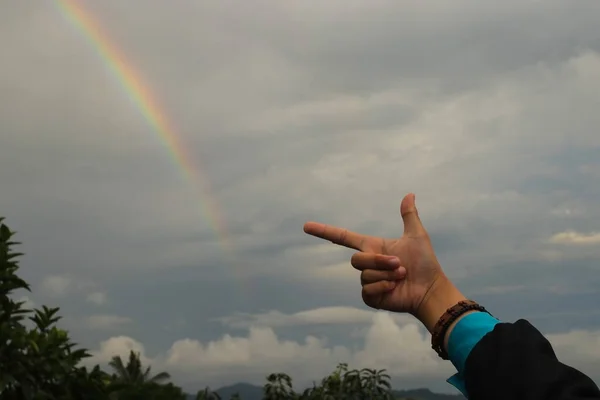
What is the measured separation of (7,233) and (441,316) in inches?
197

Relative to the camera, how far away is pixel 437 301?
237 centimetres

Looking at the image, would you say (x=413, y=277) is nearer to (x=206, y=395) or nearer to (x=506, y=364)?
(x=506, y=364)

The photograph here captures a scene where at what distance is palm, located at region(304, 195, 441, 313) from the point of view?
8.02 feet

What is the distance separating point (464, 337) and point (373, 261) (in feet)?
1.49

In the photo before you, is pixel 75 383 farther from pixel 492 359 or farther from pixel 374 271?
pixel 492 359

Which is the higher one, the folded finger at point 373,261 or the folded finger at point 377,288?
the folded finger at point 373,261

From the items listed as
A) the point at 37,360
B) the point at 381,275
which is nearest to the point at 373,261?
the point at 381,275

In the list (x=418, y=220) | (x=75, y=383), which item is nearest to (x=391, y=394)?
(x=75, y=383)

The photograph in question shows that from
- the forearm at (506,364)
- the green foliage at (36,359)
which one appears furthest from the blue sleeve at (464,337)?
the green foliage at (36,359)

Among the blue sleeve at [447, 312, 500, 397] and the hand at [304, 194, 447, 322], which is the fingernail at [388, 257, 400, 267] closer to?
the hand at [304, 194, 447, 322]

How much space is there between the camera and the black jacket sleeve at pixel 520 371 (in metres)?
1.76

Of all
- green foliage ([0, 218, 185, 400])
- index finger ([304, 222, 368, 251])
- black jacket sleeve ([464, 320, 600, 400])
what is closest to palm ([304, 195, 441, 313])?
index finger ([304, 222, 368, 251])

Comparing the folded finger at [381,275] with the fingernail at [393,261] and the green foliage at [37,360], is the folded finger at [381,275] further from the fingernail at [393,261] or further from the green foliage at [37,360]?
the green foliage at [37,360]

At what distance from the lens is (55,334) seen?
606 cm
